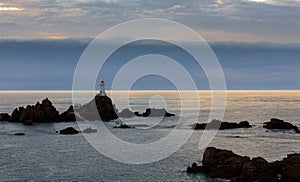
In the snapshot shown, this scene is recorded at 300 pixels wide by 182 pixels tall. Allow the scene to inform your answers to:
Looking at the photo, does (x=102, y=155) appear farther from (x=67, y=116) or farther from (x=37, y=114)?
(x=67, y=116)

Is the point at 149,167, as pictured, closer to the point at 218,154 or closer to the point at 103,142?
the point at 218,154

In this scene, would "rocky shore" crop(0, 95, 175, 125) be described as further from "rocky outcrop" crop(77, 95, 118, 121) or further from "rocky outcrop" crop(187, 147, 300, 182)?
"rocky outcrop" crop(187, 147, 300, 182)

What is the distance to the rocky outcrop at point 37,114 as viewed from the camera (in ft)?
417

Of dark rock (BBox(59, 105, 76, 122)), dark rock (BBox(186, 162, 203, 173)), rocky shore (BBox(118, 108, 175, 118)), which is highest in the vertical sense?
rocky shore (BBox(118, 108, 175, 118))

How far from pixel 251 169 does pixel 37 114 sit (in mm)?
92923

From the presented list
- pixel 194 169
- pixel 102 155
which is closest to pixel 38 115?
pixel 102 155

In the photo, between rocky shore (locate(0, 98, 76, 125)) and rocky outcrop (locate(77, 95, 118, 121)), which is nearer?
rocky shore (locate(0, 98, 76, 125))

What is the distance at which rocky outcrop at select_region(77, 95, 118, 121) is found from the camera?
138 m

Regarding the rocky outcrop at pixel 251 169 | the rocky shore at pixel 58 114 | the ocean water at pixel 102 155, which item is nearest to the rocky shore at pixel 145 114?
the rocky shore at pixel 58 114

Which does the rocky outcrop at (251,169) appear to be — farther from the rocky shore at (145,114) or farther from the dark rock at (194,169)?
the rocky shore at (145,114)

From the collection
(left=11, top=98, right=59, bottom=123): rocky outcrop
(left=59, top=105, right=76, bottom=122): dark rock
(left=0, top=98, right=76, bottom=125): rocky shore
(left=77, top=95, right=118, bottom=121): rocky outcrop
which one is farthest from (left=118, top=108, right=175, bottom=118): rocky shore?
(left=11, top=98, right=59, bottom=123): rocky outcrop

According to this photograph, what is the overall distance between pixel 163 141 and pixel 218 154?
33402mm

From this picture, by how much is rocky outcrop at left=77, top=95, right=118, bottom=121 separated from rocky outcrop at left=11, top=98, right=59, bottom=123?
11932 mm

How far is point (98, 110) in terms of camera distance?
139250 millimetres
